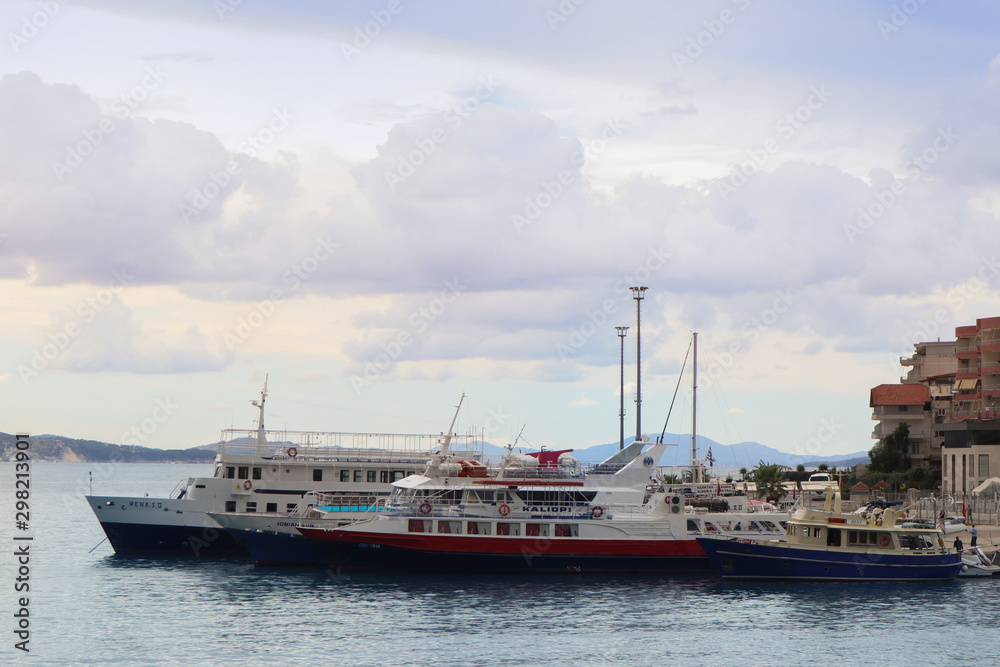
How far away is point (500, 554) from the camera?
161ft

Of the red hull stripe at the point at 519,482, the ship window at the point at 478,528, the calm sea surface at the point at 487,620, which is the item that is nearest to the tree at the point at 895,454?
the calm sea surface at the point at 487,620

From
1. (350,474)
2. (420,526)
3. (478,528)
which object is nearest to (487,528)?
(478,528)

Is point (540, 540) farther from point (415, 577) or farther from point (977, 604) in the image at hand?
point (977, 604)

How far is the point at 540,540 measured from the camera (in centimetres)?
4950

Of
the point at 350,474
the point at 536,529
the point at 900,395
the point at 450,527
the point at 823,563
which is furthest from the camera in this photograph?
the point at 900,395

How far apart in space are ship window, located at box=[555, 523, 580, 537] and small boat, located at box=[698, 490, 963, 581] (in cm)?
584

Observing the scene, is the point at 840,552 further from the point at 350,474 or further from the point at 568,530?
the point at 350,474

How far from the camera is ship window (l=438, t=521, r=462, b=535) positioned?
49.6 metres

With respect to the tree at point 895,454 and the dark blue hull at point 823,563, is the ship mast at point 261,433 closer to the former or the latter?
the dark blue hull at point 823,563

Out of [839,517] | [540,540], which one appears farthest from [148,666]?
[839,517]

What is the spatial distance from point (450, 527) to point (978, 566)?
78.8ft

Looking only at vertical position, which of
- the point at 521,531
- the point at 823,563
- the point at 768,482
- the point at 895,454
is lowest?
the point at 823,563

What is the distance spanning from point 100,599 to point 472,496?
16360mm

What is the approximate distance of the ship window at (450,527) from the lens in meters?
49.6
